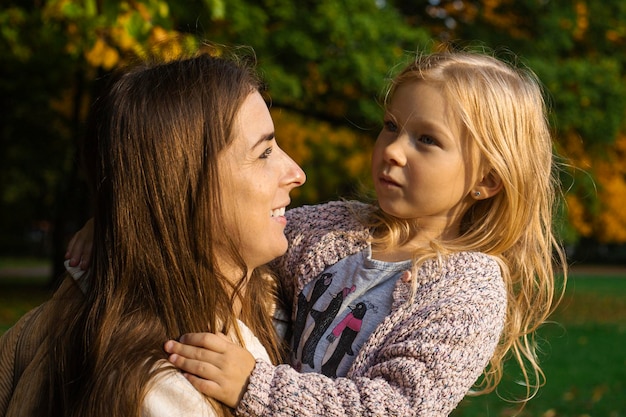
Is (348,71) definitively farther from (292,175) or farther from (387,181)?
(292,175)

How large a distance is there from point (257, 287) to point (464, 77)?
3.17 feet

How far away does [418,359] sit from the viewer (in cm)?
228

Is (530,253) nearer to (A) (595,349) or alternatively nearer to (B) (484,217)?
(B) (484,217)

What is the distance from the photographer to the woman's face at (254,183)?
2.31m

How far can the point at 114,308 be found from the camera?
2.18 meters

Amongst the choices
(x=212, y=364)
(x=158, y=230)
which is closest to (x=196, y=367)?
(x=212, y=364)

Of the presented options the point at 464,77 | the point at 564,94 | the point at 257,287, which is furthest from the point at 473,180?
the point at 564,94

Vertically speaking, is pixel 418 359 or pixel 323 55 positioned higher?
pixel 418 359

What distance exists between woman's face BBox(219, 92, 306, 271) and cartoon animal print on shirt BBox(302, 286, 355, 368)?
31 cm

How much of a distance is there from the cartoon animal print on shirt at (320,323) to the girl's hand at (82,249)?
0.73 meters

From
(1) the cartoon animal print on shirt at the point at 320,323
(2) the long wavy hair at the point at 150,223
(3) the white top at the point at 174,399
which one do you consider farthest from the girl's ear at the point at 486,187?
(3) the white top at the point at 174,399

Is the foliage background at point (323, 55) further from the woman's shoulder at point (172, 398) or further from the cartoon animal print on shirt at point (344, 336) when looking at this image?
the woman's shoulder at point (172, 398)

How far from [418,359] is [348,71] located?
1000cm

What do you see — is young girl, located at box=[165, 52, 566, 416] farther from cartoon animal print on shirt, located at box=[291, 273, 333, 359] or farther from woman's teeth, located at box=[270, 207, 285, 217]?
woman's teeth, located at box=[270, 207, 285, 217]
